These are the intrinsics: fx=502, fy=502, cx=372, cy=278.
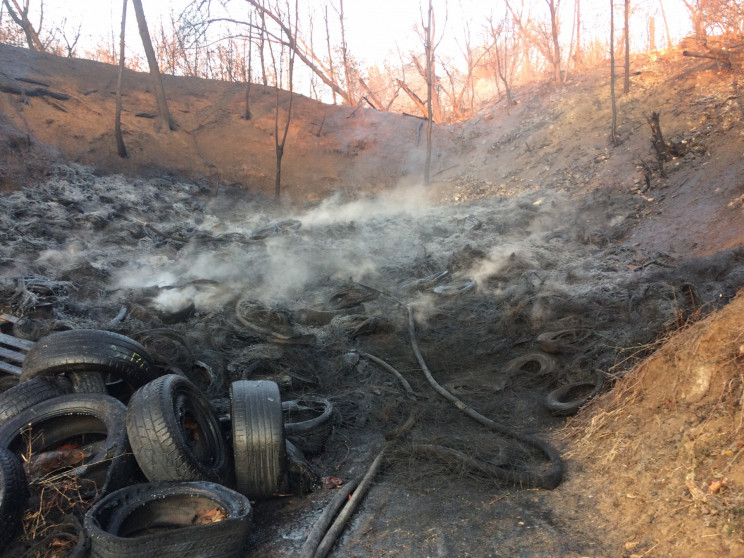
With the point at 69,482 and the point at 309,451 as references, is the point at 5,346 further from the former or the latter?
the point at 309,451

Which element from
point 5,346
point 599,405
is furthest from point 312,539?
point 5,346

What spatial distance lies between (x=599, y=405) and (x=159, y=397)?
4121 mm

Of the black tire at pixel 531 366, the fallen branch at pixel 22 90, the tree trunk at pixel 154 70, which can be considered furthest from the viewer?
the tree trunk at pixel 154 70

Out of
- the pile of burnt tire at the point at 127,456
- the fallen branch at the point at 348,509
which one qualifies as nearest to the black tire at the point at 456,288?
the pile of burnt tire at the point at 127,456

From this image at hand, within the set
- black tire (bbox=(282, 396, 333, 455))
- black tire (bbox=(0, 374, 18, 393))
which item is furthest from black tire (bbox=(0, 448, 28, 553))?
black tire (bbox=(0, 374, 18, 393))

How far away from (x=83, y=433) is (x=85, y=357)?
738mm

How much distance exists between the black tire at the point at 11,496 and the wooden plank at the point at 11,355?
2749mm

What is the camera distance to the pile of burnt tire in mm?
3492

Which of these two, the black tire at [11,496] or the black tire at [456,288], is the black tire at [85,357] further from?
the black tire at [456,288]

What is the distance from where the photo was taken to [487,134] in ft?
Answer: 75.1

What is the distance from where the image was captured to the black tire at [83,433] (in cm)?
401

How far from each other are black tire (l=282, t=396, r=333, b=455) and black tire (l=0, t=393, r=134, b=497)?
1.45 m

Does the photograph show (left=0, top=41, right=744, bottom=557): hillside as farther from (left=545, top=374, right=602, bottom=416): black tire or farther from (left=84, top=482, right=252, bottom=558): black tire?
(left=84, top=482, right=252, bottom=558): black tire

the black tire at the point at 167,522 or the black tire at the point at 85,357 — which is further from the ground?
the black tire at the point at 85,357
